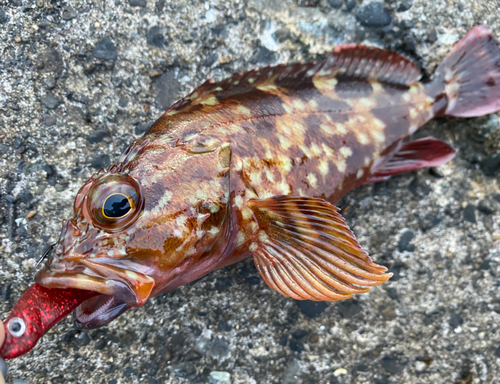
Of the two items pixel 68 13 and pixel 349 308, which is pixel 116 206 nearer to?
pixel 68 13

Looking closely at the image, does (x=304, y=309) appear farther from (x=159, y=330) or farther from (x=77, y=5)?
(x=77, y=5)

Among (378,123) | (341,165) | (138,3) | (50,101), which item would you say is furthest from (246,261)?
(138,3)

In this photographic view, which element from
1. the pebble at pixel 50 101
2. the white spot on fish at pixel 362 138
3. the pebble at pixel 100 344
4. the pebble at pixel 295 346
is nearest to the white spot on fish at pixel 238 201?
the white spot on fish at pixel 362 138

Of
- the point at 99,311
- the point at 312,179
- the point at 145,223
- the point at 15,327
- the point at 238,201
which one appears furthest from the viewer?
the point at 312,179

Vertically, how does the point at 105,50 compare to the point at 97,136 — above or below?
above

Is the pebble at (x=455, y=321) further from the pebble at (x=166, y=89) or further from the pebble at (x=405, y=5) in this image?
the pebble at (x=166, y=89)
